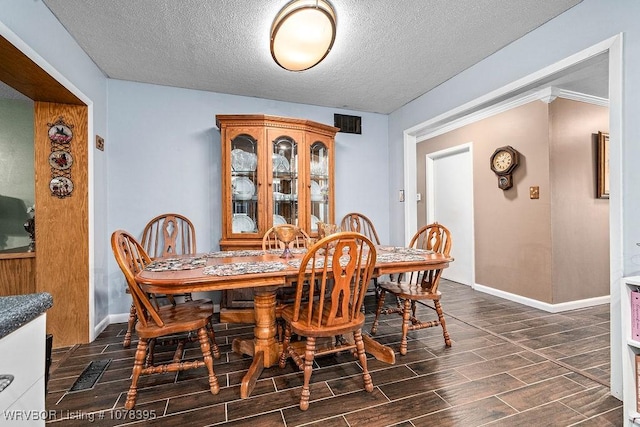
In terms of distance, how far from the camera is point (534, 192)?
10.3ft

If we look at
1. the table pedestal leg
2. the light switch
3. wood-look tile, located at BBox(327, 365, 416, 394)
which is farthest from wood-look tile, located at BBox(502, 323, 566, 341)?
the table pedestal leg

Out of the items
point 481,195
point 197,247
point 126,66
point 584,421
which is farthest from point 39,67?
point 481,195

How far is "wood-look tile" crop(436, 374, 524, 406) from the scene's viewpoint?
1.63 meters

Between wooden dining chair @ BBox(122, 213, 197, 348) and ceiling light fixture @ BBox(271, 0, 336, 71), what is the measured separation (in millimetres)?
1894

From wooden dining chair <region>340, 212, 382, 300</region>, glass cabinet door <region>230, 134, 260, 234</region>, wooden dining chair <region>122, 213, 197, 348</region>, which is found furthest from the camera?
wooden dining chair <region>340, 212, 382, 300</region>

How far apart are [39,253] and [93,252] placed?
335 mm

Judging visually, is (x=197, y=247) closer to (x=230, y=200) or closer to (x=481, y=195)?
(x=230, y=200)

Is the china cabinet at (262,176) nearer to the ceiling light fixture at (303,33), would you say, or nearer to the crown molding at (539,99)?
the ceiling light fixture at (303,33)

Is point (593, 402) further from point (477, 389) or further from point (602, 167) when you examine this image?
point (602, 167)

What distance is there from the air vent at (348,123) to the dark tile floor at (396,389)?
241cm

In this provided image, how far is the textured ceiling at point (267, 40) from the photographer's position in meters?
1.85

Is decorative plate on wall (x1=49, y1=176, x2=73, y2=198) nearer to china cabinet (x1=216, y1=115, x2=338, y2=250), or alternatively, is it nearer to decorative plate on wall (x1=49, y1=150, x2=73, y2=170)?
decorative plate on wall (x1=49, y1=150, x2=73, y2=170)

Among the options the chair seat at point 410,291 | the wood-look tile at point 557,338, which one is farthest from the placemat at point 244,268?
the wood-look tile at point 557,338

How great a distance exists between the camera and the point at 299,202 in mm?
3070
